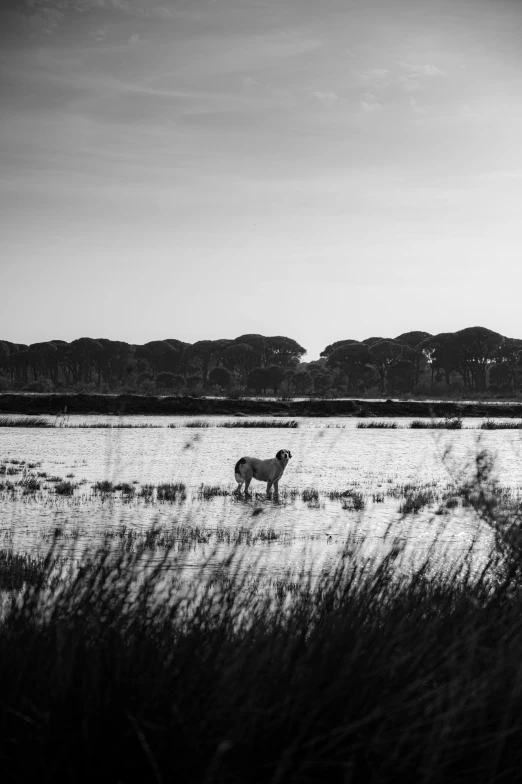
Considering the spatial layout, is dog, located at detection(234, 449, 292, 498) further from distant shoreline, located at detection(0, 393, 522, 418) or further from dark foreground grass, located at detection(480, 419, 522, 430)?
distant shoreline, located at detection(0, 393, 522, 418)

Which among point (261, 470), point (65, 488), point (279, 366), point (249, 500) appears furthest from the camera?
point (279, 366)

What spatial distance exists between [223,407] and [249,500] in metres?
39.1

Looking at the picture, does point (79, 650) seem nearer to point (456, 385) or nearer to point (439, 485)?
point (439, 485)

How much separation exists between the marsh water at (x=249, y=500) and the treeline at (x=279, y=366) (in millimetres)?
61479

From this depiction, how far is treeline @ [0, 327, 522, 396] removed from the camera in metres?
94.6

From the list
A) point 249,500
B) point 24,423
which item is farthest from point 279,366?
point 249,500

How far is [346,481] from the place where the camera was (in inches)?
668

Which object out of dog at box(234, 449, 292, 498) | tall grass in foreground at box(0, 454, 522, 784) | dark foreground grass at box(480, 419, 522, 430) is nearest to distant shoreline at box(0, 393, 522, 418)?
dark foreground grass at box(480, 419, 522, 430)

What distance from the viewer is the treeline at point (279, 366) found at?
310ft

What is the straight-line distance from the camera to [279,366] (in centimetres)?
9644

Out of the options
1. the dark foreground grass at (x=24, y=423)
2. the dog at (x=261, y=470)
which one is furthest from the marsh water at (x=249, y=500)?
the dark foreground grass at (x=24, y=423)

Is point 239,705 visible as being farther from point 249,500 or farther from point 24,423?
point 24,423

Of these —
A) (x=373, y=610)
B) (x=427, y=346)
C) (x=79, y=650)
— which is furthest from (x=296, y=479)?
(x=427, y=346)

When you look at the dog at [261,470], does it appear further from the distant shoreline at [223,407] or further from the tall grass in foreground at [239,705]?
the distant shoreline at [223,407]
